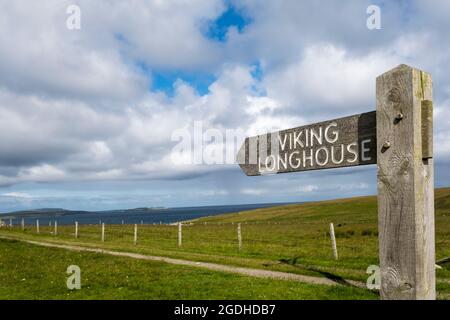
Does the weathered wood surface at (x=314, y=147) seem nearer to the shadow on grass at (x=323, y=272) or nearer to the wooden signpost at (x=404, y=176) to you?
the wooden signpost at (x=404, y=176)

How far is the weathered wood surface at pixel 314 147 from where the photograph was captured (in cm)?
448

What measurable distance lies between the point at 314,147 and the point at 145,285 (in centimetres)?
656

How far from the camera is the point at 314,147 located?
495 centimetres

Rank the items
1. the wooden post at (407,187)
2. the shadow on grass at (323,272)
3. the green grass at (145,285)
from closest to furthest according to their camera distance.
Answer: the wooden post at (407,187), the green grass at (145,285), the shadow on grass at (323,272)

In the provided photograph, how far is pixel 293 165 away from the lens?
16.8ft

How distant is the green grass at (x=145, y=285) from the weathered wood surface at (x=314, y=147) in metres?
3.48

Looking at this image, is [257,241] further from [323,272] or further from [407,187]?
[407,187]

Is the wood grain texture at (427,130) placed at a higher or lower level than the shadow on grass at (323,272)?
higher

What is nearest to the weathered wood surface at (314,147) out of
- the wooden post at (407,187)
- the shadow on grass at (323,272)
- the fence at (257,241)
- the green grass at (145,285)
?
the wooden post at (407,187)

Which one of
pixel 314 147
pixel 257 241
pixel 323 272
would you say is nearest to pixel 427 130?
pixel 314 147

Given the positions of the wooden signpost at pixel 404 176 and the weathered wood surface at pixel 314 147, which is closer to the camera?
the wooden signpost at pixel 404 176

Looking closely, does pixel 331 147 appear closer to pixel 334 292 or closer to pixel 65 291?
pixel 334 292
